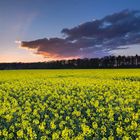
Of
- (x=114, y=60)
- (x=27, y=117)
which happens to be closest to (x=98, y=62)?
(x=114, y=60)

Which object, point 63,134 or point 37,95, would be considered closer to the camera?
point 63,134

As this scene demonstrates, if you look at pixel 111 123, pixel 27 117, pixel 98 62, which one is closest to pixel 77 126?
pixel 111 123

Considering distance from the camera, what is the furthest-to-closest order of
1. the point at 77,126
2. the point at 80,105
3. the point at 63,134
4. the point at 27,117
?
the point at 80,105 < the point at 27,117 < the point at 77,126 < the point at 63,134

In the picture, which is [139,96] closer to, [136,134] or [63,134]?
[136,134]

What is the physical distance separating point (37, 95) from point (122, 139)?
36.6 ft

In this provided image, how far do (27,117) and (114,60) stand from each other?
9856cm

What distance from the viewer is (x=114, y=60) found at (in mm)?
109438

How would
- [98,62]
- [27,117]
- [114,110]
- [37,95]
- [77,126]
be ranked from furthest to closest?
[98,62], [37,95], [114,110], [27,117], [77,126]

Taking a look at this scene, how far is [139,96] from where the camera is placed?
17.9 m

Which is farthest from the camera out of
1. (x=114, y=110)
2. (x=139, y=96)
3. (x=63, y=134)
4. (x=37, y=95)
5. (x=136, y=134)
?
(x=37, y=95)

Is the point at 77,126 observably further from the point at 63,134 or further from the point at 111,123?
the point at 63,134

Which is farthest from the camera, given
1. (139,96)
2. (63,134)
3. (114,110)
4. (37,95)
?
(37,95)

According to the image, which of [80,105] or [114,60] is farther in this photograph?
[114,60]

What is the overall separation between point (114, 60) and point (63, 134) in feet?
332
